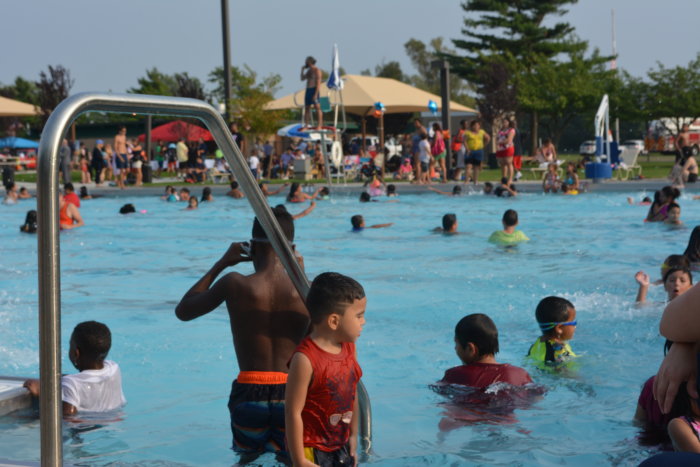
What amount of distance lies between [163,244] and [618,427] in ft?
34.8

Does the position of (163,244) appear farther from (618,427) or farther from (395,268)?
(618,427)

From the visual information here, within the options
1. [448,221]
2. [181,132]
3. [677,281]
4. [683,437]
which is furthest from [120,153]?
[683,437]

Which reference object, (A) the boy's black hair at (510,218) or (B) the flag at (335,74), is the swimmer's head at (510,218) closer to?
(A) the boy's black hair at (510,218)

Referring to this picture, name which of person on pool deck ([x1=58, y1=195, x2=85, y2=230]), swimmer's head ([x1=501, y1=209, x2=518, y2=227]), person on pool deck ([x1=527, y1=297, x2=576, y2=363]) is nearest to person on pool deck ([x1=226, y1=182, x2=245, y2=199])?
person on pool deck ([x1=58, y1=195, x2=85, y2=230])

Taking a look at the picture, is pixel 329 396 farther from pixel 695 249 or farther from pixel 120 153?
pixel 120 153

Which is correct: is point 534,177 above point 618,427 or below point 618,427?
above

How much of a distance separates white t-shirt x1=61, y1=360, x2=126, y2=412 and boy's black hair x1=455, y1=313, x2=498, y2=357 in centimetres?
189

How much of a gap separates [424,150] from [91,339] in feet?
61.4

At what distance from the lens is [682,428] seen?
10.0 ft

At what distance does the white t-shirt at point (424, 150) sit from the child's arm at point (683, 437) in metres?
19.7

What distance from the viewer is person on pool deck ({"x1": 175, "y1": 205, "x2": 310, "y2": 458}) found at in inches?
131

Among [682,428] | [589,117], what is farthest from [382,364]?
[589,117]

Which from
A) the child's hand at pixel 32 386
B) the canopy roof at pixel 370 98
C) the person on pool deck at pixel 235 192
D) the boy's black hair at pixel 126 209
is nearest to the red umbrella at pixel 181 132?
the canopy roof at pixel 370 98

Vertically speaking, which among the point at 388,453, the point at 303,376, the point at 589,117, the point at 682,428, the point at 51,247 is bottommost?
the point at 388,453
